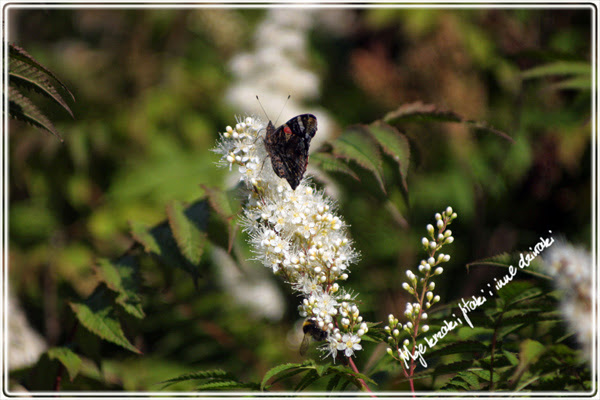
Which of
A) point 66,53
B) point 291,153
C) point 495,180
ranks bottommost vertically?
point 291,153

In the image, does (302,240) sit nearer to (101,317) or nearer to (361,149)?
(361,149)

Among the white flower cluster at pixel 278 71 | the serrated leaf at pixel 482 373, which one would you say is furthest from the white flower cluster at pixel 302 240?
the white flower cluster at pixel 278 71

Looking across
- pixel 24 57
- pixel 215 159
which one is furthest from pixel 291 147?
pixel 215 159

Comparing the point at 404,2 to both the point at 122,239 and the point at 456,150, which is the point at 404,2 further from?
the point at 122,239

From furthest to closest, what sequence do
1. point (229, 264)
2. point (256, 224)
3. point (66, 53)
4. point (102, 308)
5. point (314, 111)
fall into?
point (66, 53) → point (314, 111) → point (229, 264) → point (102, 308) → point (256, 224)

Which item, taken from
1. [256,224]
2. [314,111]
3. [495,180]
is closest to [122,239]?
[314,111]

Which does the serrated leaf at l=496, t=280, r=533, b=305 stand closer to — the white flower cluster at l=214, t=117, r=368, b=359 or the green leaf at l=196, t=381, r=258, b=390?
the white flower cluster at l=214, t=117, r=368, b=359
